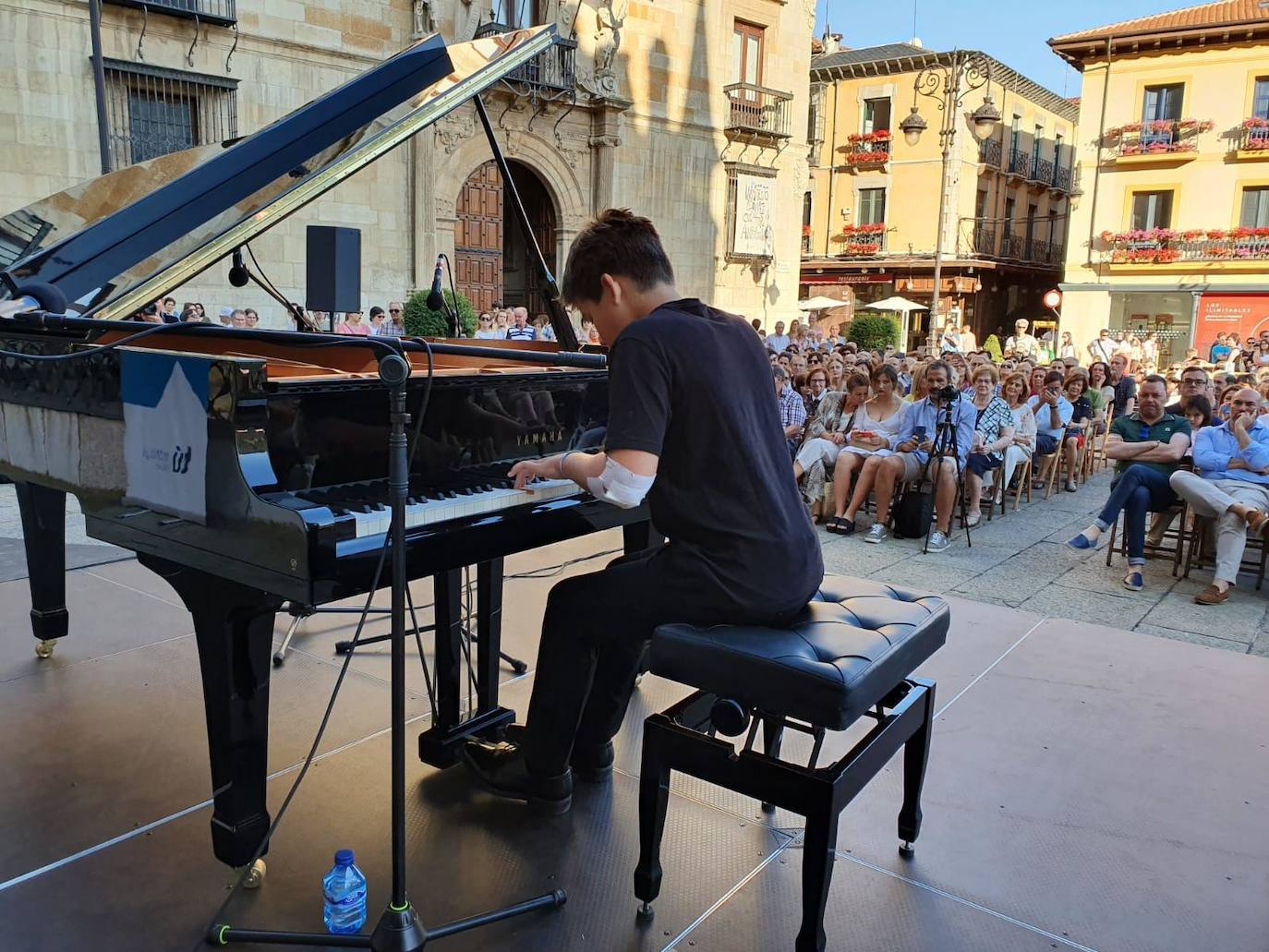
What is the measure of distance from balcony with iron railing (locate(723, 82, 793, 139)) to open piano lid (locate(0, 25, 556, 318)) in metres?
16.3

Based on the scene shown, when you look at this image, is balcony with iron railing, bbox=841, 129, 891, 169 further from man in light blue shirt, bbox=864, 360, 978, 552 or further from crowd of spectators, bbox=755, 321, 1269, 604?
man in light blue shirt, bbox=864, 360, 978, 552

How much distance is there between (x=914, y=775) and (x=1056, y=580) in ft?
11.4

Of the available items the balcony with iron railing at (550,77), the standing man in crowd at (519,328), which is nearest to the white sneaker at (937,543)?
the standing man in crowd at (519,328)

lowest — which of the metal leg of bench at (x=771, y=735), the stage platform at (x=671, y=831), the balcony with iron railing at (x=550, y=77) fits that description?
the stage platform at (x=671, y=831)

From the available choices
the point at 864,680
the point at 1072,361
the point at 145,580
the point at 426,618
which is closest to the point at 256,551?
the point at 864,680

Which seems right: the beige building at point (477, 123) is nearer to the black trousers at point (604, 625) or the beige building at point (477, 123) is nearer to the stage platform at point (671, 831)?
the stage platform at point (671, 831)

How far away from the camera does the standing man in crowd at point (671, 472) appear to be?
2.04 m

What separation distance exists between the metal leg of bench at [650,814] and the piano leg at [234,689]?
919 mm

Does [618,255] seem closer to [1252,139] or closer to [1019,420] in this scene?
[1019,420]

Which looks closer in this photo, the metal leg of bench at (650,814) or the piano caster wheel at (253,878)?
the metal leg of bench at (650,814)

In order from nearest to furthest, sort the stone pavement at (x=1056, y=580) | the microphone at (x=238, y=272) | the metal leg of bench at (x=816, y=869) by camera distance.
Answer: the metal leg of bench at (x=816, y=869) → the microphone at (x=238, y=272) → the stone pavement at (x=1056, y=580)

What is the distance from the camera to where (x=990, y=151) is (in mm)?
29703

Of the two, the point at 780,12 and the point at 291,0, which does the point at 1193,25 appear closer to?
the point at 780,12

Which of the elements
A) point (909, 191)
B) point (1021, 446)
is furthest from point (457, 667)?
point (909, 191)
